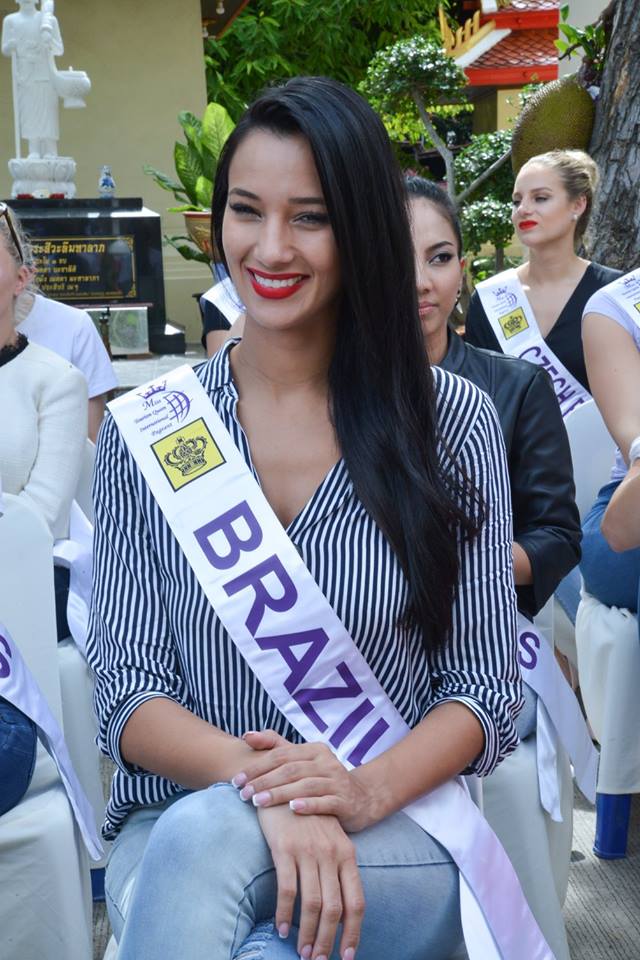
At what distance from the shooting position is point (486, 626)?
1.65 metres

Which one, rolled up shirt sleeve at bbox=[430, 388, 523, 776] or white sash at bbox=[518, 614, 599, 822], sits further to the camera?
white sash at bbox=[518, 614, 599, 822]

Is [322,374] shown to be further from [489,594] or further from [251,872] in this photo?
[251,872]

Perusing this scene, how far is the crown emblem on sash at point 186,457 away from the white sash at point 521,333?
2.23 meters

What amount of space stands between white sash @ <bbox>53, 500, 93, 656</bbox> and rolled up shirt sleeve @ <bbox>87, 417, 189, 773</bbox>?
3.06 feet

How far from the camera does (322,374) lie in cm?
177

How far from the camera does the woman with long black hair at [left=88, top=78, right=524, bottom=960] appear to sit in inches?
62.5

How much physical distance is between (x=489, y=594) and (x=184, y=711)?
40cm

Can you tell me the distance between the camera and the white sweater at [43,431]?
281cm

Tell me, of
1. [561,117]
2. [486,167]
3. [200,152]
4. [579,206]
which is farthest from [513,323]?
[200,152]

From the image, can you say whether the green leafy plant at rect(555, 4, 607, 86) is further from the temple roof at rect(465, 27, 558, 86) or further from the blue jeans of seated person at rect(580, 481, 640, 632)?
the temple roof at rect(465, 27, 558, 86)

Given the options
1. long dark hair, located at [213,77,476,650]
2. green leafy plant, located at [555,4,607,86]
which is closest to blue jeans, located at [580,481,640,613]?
long dark hair, located at [213,77,476,650]

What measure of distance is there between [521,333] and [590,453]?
895 mm

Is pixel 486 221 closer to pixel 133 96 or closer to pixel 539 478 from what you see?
pixel 133 96

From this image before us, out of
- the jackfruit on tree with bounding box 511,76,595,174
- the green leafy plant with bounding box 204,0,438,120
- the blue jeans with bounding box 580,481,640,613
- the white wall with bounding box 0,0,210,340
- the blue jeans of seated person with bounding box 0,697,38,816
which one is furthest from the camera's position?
the green leafy plant with bounding box 204,0,438,120
